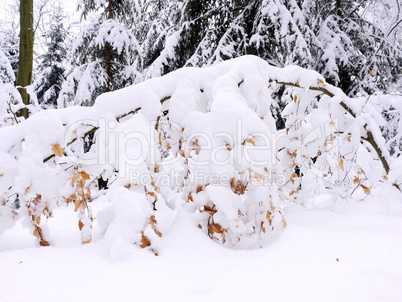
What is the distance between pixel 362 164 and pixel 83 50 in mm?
8540

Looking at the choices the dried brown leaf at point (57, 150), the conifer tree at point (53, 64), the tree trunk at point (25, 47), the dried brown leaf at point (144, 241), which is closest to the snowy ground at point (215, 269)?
the dried brown leaf at point (144, 241)

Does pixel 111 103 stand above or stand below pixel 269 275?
above

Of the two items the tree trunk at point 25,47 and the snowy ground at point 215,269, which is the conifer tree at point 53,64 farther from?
the snowy ground at point 215,269

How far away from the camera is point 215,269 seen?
151 centimetres

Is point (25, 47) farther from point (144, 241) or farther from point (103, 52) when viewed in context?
point (144, 241)

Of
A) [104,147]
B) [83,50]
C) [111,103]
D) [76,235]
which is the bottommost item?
[76,235]

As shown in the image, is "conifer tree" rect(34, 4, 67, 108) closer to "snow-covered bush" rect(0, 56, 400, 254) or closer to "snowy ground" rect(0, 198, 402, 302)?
"snow-covered bush" rect(0, 56, 400, 254)

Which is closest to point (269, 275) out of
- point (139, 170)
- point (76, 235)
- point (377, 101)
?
point (139, 170)

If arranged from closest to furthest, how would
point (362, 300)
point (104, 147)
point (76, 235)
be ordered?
point (362, 300) → point (104, 147) → point (76, 235)

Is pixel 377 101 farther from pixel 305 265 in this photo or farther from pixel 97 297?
pixel 97 297

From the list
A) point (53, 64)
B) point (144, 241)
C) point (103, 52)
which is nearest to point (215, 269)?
point (144, 241)

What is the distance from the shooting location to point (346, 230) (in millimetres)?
1942

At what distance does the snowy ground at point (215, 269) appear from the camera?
1229 mm

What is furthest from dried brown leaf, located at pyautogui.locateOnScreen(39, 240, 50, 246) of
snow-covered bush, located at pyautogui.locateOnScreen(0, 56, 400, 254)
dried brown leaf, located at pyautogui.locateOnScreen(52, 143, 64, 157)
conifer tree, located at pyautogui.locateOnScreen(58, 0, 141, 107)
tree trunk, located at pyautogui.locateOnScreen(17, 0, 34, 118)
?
conifer tree, located at pyautogui.locateOnScreen(58, 0, 141, 107)
